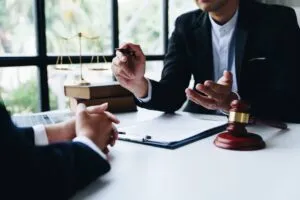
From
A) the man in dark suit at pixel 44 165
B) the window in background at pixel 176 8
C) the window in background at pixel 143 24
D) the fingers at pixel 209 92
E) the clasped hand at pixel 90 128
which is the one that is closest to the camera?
the man in dark suit at pixel 44 165

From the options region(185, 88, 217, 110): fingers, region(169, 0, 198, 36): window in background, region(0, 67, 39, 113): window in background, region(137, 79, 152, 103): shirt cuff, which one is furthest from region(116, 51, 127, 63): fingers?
region(169, 0, 198, 36): window in background

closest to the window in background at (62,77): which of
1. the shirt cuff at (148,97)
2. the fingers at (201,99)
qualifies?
the shirt cuff at (148,97)

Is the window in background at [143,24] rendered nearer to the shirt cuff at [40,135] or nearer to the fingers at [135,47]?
the fingers at [135,47]

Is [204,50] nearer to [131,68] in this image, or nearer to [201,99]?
[131,68]

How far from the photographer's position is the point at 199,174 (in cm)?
77

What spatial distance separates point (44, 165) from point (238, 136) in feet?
1.88

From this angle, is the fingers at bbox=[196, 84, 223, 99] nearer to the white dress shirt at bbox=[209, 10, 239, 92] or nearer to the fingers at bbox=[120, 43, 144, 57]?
the fingers at bbox=[120, 43, 144, 57]

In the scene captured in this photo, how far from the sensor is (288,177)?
76 centimetres

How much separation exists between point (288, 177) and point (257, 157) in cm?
15

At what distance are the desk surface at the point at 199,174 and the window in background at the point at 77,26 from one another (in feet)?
3.79

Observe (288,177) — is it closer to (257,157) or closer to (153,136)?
(257,157)

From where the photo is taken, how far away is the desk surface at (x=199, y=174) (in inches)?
26.2

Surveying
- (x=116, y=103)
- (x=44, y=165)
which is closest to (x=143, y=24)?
(x=116, y=103)

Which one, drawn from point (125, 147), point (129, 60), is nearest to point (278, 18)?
point (129, 60)
